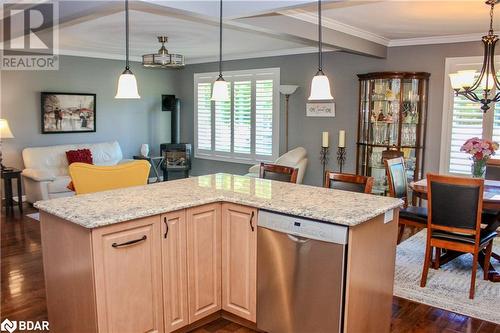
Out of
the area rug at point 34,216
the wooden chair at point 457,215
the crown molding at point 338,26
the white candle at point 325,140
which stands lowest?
the area rug at point 34,216

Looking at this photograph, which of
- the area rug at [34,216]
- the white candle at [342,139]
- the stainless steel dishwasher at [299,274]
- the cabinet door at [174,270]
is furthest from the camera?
the white candle at [342,139]

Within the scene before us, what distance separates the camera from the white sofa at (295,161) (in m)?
6.65

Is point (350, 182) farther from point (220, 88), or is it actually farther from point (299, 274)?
point (220, 88)

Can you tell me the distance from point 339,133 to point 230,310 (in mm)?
4254

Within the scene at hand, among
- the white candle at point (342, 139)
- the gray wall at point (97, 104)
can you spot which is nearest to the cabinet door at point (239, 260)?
the white candle at point (342, 139)

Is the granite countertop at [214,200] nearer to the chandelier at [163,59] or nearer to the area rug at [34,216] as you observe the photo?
the chandelier at [163,59]

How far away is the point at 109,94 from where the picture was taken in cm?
805

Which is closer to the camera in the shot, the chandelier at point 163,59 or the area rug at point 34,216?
the chandelier at point 163,59

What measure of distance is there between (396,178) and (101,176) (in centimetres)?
308

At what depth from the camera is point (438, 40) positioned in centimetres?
578

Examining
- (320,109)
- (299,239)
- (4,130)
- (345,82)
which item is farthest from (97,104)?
(299,239)

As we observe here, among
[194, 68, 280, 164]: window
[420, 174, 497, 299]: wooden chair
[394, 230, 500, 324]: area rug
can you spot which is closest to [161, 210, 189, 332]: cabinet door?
[394, 230, 500, 324]: area rug

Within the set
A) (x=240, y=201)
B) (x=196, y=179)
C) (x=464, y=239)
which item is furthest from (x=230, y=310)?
(x=464, y=239)

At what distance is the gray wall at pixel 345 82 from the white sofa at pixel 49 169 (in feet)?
8.61
